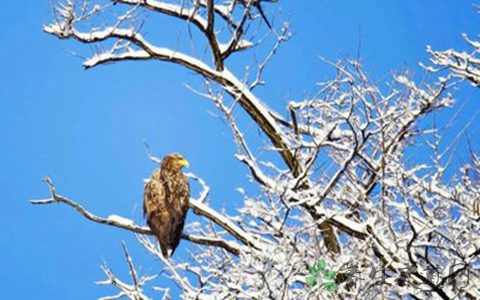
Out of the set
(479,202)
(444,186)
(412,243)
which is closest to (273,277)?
(412,243)

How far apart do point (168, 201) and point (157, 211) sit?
15cm

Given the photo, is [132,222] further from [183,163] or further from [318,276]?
[318,276]

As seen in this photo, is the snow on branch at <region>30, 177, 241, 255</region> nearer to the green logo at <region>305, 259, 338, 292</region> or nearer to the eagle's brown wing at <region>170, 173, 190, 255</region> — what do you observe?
the eagle's brown wing at <region>170, 173, 190, 255</region>

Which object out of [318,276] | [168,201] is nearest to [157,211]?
[168,201]

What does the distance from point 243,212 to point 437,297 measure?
2140 millimetres

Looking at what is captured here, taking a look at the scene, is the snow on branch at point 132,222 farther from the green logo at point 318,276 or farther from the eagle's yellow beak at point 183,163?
the green logo at point 318,276

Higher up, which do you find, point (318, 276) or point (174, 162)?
point (174, 162)

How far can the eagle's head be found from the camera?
6.55 meters

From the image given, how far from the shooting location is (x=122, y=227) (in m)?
6.25

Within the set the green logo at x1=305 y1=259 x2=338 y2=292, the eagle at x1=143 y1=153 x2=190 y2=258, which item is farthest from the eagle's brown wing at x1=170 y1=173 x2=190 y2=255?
the green logo at x1=305 y1=259 x2=338 y2=292

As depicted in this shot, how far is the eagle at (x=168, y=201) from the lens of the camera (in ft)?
19.9

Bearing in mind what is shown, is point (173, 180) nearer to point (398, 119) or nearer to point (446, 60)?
point (398, 119)

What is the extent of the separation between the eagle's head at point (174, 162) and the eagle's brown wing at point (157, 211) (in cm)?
11

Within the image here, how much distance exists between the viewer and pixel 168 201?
634 centimetres
